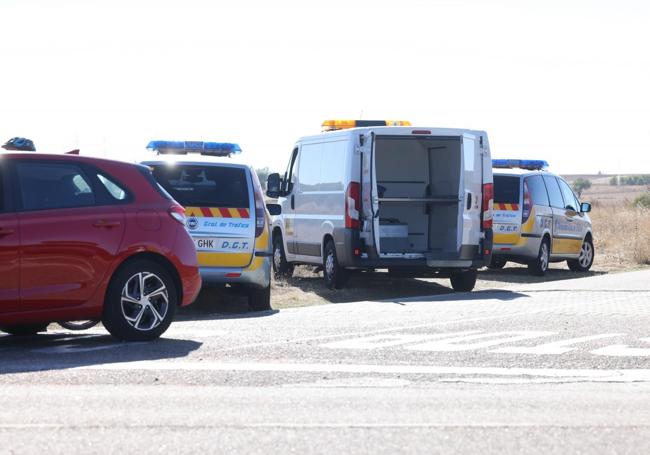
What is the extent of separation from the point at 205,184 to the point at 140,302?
4.25m

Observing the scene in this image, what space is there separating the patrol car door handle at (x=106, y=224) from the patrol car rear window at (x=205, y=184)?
4156 millimetres

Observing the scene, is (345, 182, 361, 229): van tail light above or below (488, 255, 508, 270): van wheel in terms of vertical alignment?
above

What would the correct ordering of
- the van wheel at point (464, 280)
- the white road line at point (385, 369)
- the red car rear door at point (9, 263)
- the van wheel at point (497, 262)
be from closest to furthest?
the white road line at point (385, 369), the red car rear door at point (9, 263), the van wheel at point (464, 280), the van wheel at point (497, 262)

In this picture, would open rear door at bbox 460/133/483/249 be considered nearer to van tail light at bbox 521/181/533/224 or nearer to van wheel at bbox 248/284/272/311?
van tail light at bbox 521/181/533/224

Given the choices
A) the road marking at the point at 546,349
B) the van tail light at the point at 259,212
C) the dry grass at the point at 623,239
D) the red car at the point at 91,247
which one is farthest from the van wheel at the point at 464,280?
the dry grass at the point at 623,239

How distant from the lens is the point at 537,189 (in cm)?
2198

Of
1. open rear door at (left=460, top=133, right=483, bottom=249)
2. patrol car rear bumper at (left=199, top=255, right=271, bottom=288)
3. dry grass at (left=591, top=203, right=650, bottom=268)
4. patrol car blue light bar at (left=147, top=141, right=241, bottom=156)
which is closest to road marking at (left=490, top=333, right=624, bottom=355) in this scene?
patrol car rear bumper at (left=199, top=255, right=271, bottom=288)

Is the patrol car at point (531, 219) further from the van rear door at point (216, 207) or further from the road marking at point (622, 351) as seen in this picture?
the road marking at point (622, 351)

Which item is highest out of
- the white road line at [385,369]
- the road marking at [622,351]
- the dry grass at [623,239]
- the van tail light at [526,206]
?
the van tail light at [526,206]

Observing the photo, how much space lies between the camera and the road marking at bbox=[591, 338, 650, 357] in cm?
999

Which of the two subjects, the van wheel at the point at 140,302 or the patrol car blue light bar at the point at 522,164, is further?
the patrol car blue light bar at the point at 522,164

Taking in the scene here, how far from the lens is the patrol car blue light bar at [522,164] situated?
2334 centimetres

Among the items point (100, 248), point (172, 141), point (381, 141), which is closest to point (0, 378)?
point (100, 248)

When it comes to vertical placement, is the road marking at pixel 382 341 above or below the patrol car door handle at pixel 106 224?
below
